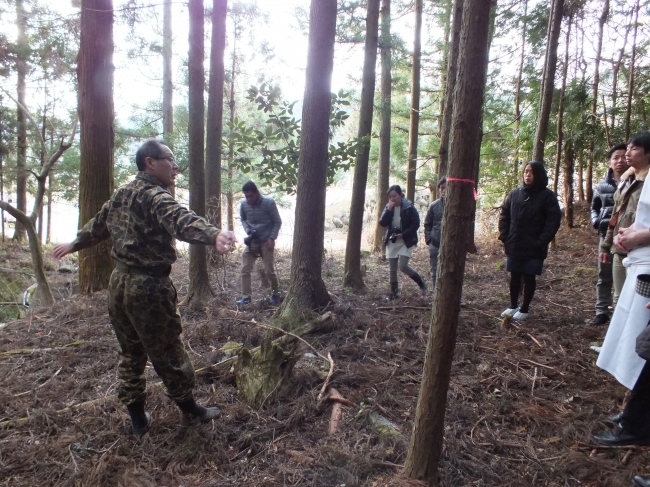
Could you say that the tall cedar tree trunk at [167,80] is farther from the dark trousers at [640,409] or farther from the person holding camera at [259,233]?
the dark trousers at [640,409]

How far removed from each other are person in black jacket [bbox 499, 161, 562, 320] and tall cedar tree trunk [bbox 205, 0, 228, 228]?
5.51 m

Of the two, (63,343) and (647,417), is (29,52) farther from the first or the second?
(647,417)

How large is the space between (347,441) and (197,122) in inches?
210

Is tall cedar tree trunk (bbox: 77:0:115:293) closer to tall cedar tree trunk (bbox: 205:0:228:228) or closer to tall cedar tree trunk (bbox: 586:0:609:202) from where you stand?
tall cedar tree trunk (bbox: 205:0:228:228)

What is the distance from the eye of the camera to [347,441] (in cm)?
264

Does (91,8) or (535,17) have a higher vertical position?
(535,17)

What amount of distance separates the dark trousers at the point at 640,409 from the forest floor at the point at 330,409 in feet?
0.53

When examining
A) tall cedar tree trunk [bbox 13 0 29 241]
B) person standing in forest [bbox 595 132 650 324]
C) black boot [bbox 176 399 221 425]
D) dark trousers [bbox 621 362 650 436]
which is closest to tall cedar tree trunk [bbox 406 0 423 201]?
person standing in forest [bbox 595 132 650 324]

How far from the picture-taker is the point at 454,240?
76.7 inches

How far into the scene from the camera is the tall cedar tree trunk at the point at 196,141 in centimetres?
601

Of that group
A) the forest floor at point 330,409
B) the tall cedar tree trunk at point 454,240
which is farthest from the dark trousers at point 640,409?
the tall cedar tree trunk at point 454,240

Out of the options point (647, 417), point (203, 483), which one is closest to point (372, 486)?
point (203, 483)

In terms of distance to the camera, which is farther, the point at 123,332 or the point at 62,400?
the point at 62,400

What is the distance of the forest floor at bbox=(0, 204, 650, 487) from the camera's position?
237 cm
